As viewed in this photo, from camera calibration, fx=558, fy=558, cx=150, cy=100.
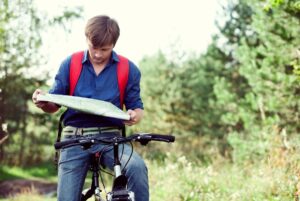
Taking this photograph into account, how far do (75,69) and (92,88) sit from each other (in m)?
0.18

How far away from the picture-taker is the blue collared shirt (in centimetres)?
400

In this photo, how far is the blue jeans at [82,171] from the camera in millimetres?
3570

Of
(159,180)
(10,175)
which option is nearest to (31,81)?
A: (10,175)

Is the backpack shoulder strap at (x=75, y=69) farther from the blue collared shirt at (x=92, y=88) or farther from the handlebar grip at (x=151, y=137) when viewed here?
the handlebar grip at (x=151, y=137)

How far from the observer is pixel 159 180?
1110 cm

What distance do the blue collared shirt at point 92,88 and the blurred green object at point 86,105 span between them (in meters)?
0.37

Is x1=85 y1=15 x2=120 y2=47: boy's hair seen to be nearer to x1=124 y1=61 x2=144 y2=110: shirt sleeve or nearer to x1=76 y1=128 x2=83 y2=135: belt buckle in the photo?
x1=124 y1=61 x2=144 y2=110: shirt sleeve

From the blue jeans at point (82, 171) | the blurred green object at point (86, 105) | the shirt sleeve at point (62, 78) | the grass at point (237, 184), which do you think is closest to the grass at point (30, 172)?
the grass at point (237, 184)

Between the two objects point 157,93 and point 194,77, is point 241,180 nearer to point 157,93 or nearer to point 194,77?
point 194,77

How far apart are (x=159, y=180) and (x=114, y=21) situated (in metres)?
7.62

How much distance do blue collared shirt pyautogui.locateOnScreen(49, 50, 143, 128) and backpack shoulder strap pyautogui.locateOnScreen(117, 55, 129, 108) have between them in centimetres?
3

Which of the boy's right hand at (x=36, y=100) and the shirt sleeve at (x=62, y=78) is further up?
the shirt sleeve at (x=62, y=78)

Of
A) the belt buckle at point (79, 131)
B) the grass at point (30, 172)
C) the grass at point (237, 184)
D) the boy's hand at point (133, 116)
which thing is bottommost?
the grass at point (30, 172)

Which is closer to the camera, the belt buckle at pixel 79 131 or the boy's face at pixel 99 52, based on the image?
the boy's face at pixel 99 52
